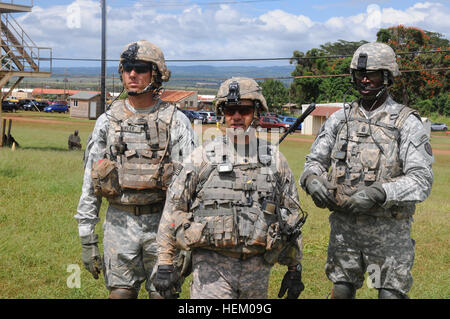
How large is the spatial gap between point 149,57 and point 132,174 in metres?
1.01

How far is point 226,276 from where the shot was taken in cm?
353

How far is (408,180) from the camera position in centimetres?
414

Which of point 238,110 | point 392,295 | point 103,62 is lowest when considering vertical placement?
point 392,295

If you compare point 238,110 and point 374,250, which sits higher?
point 238,110

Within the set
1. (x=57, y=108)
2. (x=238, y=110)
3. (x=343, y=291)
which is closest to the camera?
(x=238, y=110)

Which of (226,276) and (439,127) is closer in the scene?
(226,276)

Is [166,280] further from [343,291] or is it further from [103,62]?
[103,62]

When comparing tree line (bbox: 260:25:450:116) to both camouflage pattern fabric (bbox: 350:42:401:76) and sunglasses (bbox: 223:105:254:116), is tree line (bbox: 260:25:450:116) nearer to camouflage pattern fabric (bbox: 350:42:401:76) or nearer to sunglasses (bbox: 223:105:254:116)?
camouflage pattern fabric (bbox: 350:42:401:76)

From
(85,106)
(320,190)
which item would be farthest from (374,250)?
(85,106)

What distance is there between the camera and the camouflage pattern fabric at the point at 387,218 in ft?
13.6

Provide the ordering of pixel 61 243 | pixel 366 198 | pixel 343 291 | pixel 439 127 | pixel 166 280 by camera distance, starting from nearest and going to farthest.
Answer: pixel 166 280 < pixel 366 198 < pixel 343 291 < pixel 61 243 < pixel 439 127

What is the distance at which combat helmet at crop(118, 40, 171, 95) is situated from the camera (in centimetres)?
452
